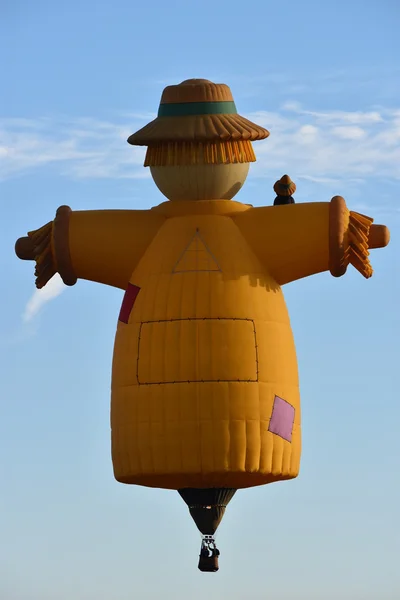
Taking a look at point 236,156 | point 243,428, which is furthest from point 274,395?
point 236,156

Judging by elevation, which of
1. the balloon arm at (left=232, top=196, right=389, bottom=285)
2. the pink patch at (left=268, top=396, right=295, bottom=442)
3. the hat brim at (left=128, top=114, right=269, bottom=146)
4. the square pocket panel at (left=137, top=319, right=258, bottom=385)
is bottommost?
the pink patch at (left=268, top=396, right=295, bottom=442)

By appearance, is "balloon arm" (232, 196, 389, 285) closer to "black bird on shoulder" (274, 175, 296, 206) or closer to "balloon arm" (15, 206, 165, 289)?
"black bird on shoulder" (274, 175, 296, 206)

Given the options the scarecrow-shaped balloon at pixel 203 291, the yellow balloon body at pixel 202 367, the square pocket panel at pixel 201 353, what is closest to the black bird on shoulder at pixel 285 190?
the scarecrow-shaped balloon at pixel 203 291

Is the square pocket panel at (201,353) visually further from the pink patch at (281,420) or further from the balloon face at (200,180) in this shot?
the balloon face at (200,180)

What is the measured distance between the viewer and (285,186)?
38906 mm

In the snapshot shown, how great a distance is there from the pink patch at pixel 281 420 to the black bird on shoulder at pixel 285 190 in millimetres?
2751

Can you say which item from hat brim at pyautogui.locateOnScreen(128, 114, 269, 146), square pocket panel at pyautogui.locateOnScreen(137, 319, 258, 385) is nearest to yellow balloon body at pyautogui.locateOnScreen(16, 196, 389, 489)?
square pocket panel at pyautogui.locateOnScreen(137, 319, 258, 385)

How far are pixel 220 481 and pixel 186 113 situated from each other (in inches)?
180

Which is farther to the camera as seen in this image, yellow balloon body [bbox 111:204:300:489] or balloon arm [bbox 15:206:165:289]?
balloon arm [bbox 15:206:165:289]

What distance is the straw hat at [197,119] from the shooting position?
124 ft

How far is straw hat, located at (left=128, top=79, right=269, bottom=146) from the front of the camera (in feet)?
124

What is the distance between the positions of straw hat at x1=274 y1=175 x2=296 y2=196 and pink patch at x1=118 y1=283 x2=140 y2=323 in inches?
91.4

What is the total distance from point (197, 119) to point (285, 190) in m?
1.64

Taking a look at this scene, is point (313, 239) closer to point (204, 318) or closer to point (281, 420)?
point (204, 318)
